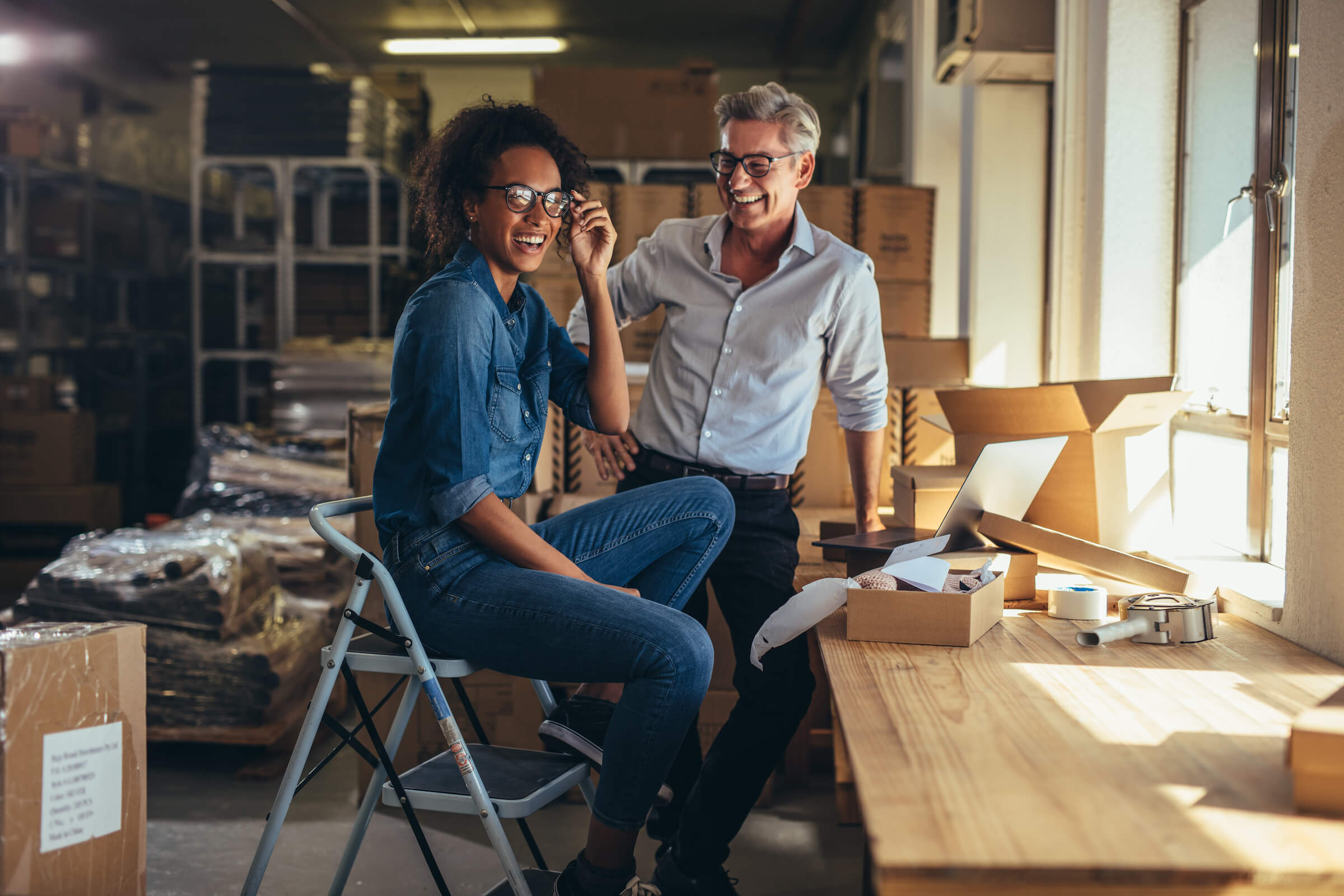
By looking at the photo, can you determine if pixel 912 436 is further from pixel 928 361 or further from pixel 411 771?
pixel 411 771

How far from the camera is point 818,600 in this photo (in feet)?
5.39

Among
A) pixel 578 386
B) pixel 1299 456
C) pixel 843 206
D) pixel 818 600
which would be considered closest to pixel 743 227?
pixel 578 386

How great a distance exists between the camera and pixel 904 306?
4.21 metres

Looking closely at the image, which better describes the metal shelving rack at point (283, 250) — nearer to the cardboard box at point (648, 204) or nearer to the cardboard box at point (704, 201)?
the cardboard box at point (648, 204)

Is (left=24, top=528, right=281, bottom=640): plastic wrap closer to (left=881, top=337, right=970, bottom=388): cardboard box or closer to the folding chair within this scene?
the folding chair

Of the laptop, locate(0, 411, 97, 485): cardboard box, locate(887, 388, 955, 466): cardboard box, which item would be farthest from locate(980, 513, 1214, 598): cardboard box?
locate(0, 411, 97, 485): cardboard box

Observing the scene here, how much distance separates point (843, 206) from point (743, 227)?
1998mm

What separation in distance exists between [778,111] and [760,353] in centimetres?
50

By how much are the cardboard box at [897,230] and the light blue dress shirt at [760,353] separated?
6.15 feet

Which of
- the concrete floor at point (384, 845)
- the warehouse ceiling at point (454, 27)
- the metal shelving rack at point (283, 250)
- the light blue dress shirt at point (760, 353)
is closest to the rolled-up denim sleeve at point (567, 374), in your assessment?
the light blue dress shirt at point (760, 353)

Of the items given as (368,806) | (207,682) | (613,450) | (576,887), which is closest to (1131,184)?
(613,450)

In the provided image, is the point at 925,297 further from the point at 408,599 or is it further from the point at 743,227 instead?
the point at 408,599

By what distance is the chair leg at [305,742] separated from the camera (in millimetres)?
1777

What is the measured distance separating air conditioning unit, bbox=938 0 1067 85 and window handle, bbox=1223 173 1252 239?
1.01m
